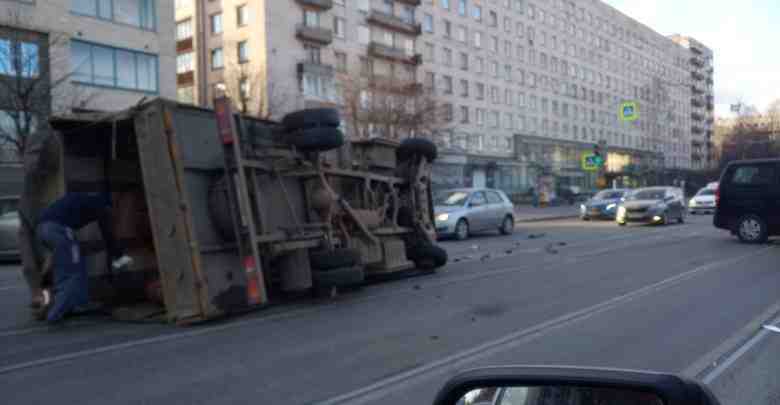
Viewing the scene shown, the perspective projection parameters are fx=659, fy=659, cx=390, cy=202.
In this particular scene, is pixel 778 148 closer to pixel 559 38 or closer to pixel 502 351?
pixel 559 38

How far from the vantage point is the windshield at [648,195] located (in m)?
25.1

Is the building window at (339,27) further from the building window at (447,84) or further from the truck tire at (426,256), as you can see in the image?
the truck tire at (426,256)

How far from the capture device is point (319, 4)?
46438mm

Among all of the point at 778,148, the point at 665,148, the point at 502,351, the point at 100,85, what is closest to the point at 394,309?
the point at 502,351

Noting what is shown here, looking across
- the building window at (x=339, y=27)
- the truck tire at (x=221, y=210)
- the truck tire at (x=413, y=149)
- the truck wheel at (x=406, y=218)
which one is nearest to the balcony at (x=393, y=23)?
the building window at (x=339, y=27)

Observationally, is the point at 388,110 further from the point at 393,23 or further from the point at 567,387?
the point at 567,387

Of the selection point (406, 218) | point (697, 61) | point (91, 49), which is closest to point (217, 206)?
point (406, 218)

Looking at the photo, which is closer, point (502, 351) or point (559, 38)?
point (502, 351)

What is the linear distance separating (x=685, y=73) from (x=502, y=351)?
122120 millimetres

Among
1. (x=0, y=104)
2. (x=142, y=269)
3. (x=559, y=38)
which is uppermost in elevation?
(x=559, y=38)

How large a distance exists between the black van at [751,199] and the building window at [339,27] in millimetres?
36443

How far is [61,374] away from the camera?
548 cm

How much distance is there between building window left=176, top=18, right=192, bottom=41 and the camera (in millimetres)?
49406

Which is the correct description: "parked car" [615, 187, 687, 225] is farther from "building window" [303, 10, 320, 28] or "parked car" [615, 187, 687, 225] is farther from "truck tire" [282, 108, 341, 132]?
"building window" [303, 10, 320, 28]
